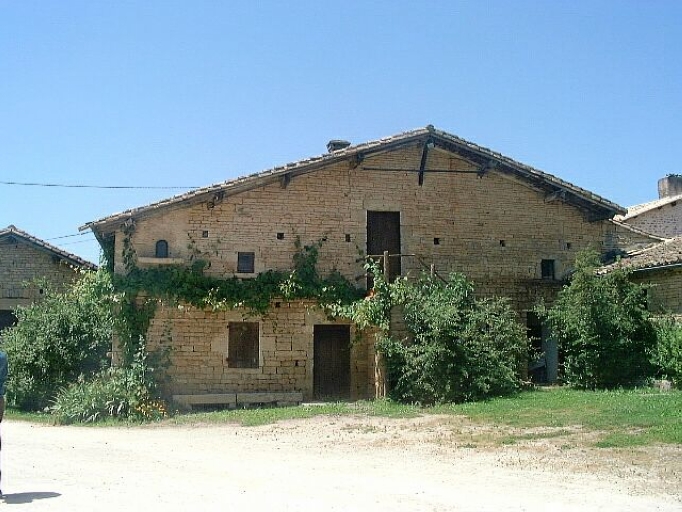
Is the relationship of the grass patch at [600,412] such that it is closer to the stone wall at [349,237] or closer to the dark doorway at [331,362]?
the dark doorway at [331,362]

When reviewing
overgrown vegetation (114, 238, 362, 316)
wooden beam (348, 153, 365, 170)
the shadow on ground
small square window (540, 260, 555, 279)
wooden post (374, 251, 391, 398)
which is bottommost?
the shadow on ground

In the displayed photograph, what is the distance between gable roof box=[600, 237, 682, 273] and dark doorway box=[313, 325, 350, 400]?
681cm

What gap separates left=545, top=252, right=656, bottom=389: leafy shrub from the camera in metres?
16.3

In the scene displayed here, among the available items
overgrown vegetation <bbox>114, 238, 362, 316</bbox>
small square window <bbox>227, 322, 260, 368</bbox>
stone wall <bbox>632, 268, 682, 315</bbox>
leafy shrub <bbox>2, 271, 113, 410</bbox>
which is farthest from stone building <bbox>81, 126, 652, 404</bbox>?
stone wall <bbox>632, 268, 682, 315</bbox>

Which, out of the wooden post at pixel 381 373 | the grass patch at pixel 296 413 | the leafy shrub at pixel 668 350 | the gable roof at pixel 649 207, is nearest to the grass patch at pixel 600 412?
the leafy shrub at pixel 668 350

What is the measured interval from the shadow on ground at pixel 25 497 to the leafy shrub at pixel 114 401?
7804 millimetres

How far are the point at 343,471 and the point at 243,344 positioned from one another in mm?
8918

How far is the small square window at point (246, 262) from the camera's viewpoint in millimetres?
17844

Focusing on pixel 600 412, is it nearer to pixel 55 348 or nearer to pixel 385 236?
pixel 385 236

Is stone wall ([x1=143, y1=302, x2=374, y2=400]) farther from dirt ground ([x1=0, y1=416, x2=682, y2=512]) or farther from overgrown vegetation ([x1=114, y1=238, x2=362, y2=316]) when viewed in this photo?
dirt ground ([x1=0, y1=416, x2=682, y2=512])

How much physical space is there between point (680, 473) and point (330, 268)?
11.1 metres

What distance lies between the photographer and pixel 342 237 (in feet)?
60.7

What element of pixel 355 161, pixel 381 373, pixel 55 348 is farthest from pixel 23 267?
pixel 381 373

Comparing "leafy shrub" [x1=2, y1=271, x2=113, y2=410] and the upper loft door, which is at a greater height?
the upper loft door
